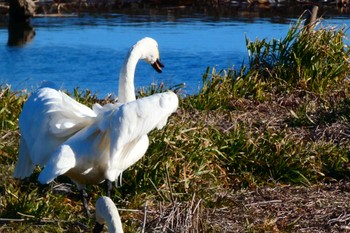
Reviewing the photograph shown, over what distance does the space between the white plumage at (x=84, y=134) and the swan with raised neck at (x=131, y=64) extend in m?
0.50

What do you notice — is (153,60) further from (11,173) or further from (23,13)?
(23,13)

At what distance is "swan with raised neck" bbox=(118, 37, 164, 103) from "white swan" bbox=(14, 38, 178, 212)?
1.79 ft

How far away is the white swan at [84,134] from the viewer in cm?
571

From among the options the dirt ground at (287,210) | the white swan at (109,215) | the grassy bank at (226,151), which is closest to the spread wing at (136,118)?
the grassy bank at (226,151)

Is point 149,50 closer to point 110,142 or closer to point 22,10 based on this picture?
point 110,142

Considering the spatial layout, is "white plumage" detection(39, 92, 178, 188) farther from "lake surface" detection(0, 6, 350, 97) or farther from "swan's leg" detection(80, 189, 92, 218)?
"lake surface" detection(0, 6, 350, 97)

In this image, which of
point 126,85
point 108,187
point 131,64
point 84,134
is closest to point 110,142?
point 84,134

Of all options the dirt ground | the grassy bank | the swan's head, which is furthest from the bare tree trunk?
the dirt ground

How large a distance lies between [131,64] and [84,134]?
1.22 metres

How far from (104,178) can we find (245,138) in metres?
1.77

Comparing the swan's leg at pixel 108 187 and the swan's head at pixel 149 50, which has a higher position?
the swan's head at pixel 149 50

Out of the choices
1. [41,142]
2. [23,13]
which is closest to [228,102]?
[41,142]

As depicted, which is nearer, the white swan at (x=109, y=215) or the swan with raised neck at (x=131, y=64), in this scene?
the white swan at (x=109, y=215)

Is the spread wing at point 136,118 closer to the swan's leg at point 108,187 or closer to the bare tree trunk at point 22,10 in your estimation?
the swan's leg at point 108,187
